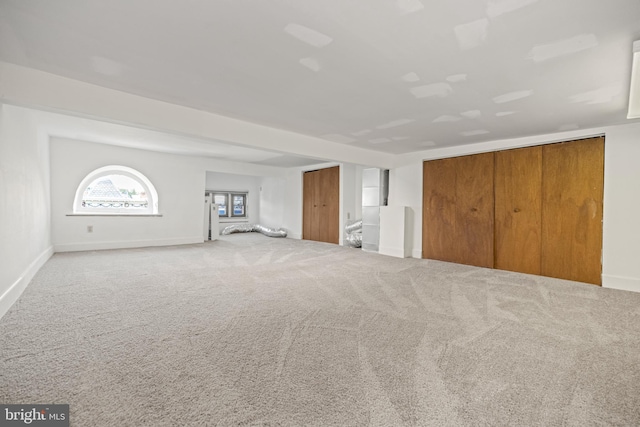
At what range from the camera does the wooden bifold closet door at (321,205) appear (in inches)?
298

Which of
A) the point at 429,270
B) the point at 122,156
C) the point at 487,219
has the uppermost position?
the point at 122,156

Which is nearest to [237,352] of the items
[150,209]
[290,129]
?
[290,129]

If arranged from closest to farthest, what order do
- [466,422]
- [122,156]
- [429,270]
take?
1. [466,422]
2. [429,270]
3. [122,156]

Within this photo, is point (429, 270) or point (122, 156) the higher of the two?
point (122, 156)

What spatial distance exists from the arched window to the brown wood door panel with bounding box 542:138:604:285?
7.76 m

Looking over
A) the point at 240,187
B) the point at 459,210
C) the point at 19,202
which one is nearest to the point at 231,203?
the point at 240,187

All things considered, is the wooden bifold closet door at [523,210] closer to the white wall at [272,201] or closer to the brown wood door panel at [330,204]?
the brown wood door panel at [330,204]

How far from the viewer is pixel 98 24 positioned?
173cm

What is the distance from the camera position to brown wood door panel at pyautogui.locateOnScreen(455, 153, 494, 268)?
15.7 ft

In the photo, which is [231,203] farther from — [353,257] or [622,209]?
[622,209]

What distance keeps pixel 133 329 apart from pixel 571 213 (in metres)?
5.43

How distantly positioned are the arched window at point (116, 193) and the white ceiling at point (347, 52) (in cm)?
435

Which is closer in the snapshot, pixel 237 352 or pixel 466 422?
pixel 466 422

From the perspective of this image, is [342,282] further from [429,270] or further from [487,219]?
[487,219]
